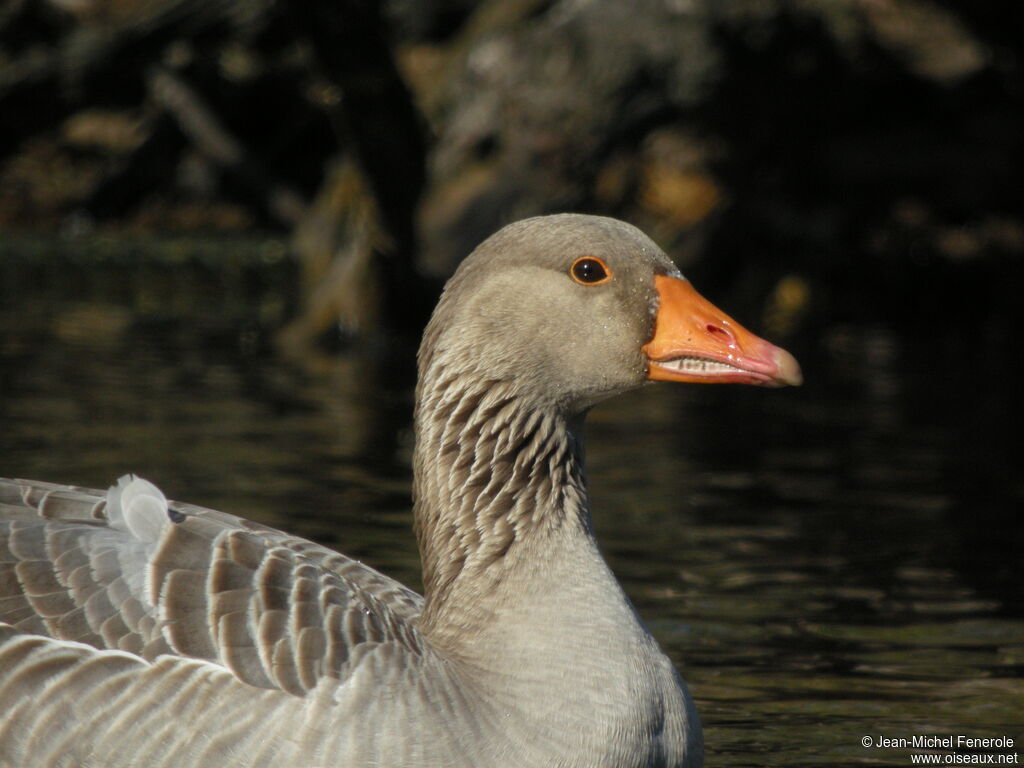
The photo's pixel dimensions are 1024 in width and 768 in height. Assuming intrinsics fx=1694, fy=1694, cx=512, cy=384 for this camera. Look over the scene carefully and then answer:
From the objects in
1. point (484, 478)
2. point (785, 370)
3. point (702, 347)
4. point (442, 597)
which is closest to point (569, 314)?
point (702, 347)

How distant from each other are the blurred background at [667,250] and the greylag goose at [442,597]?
1418 millimetres

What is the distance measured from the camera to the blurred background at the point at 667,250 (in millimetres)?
8977

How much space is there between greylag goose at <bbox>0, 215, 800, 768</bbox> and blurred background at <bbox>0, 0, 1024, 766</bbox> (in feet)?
4.65

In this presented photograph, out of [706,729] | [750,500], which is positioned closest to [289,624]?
[706,729]

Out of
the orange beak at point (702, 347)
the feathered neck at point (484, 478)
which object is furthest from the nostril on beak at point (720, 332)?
the feathered neck at point (484, 478)

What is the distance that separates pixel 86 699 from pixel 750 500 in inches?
264

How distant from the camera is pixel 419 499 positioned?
606 cm

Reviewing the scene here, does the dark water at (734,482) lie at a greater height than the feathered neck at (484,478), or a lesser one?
lesser

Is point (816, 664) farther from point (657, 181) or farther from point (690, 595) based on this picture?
point (657, 181)

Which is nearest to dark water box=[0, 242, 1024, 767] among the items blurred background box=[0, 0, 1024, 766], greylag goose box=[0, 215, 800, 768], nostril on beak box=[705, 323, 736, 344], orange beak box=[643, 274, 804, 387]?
blurred background box=[0, 0, 1024, 766]

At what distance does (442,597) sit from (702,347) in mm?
1243

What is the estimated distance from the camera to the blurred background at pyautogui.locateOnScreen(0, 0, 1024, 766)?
29.5ft

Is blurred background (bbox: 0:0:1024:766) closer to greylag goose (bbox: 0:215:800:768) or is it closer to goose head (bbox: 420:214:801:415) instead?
greylag goose (bbox: 0:215:800:768)

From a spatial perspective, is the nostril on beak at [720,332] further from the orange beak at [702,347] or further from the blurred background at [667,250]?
the blurred background at [667,250]
